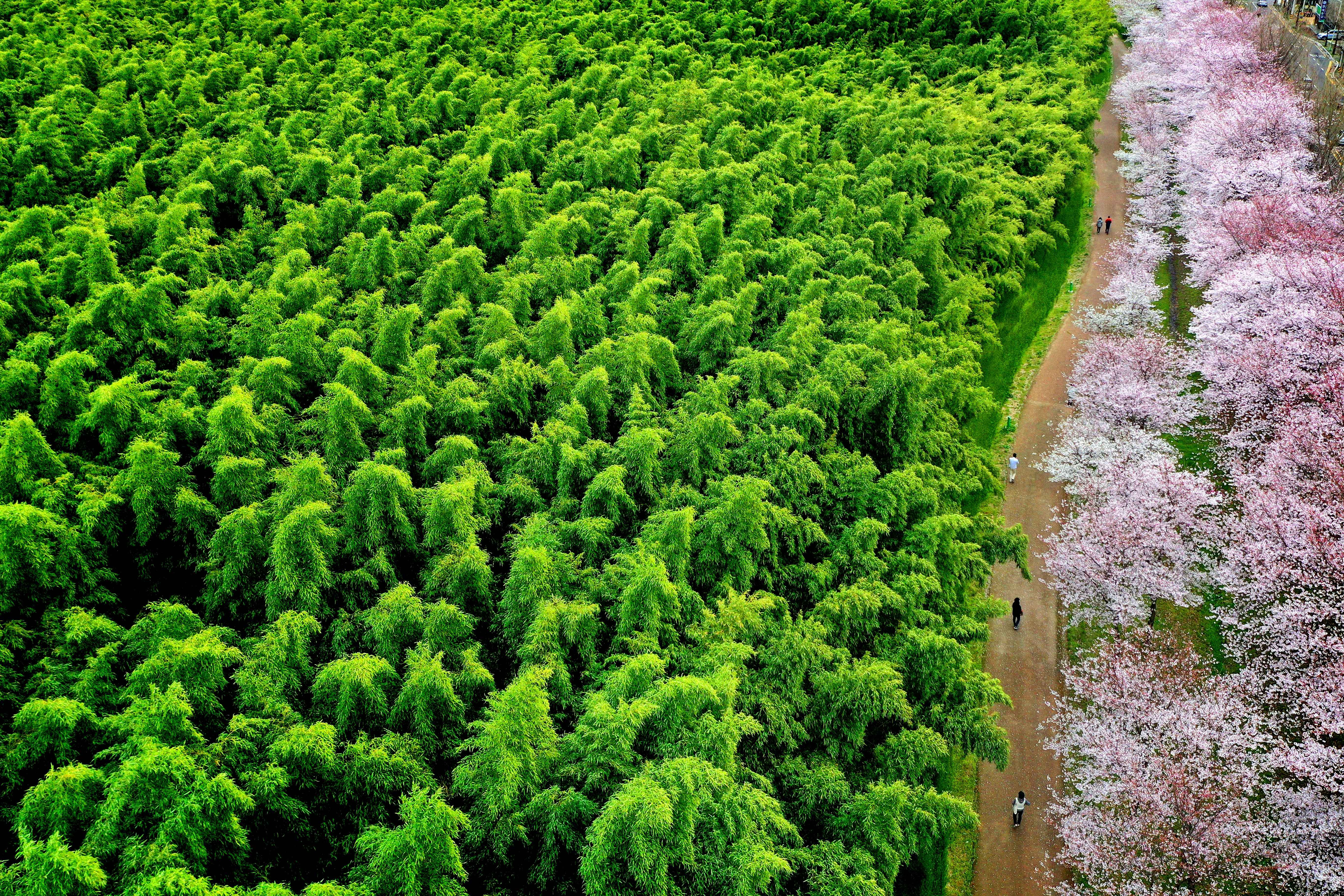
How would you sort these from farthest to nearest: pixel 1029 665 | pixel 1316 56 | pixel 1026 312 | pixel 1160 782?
pixel 1316 56
pixel 1026 312
pixel 1029 665
pixel 1160 782

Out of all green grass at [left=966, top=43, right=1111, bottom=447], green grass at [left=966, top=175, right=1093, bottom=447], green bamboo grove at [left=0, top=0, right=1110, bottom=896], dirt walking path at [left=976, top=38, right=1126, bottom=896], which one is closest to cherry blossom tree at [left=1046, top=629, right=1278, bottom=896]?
dirt walking path at [left=976, top=38, right=1126, bottom=896]

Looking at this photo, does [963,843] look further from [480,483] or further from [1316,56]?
[1316,56]

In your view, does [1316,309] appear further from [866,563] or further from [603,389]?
[603,389]

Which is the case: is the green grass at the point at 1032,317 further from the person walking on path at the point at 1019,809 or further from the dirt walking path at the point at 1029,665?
the person walking on path at the point at 1019,809

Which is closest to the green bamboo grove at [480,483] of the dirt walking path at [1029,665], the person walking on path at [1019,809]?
the dirt walking path at [1029,665]

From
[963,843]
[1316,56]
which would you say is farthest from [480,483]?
[1316,56]

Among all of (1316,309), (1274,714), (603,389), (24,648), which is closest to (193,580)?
(24,648)
